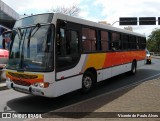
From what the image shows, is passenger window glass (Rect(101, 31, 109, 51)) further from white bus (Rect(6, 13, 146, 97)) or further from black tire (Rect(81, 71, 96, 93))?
black tire (Rect(81, 71, 96, 93))

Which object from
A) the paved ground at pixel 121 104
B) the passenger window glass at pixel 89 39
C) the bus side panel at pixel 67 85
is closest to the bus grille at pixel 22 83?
the bus side panel at pixel 67 85

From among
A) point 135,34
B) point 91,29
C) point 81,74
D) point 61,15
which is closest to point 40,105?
point 81,74

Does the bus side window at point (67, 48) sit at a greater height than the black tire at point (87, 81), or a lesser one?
greater

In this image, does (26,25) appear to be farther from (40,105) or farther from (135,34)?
(135,34)

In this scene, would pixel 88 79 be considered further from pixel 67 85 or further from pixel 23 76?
pixel 23 76

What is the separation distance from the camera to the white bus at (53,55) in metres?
7.67

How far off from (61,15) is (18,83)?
2.61 m

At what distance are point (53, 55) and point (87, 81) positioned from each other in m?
2.83

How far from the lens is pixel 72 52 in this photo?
28.9 feet

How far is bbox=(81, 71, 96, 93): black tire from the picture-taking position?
9.88 m

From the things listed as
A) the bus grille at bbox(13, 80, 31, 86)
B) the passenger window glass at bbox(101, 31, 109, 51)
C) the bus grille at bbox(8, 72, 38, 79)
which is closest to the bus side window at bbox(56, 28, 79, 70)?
the bus grille at bbox(8, 72, 38, 79)

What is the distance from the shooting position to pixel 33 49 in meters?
7.91

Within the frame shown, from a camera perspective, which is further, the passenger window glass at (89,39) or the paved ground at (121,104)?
the passenger window glass at (89,39)

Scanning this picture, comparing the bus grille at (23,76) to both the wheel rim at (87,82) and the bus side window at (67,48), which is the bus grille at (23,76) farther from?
the wheel rim at (87,82)
